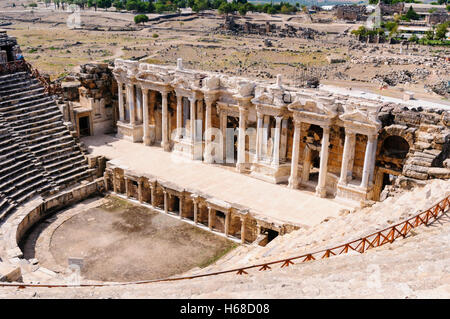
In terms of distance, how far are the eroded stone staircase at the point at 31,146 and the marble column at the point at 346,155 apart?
14.1 metres

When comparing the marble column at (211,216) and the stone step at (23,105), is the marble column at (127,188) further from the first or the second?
the stone step at (23,105)

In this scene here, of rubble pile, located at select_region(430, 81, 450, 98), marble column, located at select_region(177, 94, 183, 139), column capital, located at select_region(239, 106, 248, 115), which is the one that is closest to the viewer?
column capital, located at select_region(239, 106, 248, 115)

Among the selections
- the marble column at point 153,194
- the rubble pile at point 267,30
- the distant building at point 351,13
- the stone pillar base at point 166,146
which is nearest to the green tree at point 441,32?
the rubble pile at point 267,30

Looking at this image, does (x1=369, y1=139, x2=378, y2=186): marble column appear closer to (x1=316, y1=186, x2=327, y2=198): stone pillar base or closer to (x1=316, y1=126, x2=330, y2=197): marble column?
(x1=316, y1=126, x2=330, y2=197): marble column

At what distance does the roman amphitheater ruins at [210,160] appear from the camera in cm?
2122

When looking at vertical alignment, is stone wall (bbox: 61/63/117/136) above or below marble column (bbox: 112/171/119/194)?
above

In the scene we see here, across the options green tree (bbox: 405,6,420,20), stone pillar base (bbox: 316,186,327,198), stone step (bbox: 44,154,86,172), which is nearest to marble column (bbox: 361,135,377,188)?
stone pillar base (bbox: 316,186,327,198)

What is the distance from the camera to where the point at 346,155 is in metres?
24.3

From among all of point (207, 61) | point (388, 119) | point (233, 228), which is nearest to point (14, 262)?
point (233, 228)

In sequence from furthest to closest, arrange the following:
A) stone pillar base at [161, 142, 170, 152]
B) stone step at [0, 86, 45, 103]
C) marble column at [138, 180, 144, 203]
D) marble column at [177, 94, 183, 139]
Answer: stone pillar base at [161, 142, 170, 152], marble column at [177, 94, 183, 139], stone step at [0, 86, 45, 103], marble column at [138, 180, 144, 203]

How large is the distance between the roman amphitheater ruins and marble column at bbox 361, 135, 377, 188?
56 millimetres

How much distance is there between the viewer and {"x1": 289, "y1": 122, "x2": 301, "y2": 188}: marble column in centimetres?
2559

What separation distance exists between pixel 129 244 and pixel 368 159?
12.0 m

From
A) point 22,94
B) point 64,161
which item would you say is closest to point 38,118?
point 22,94
